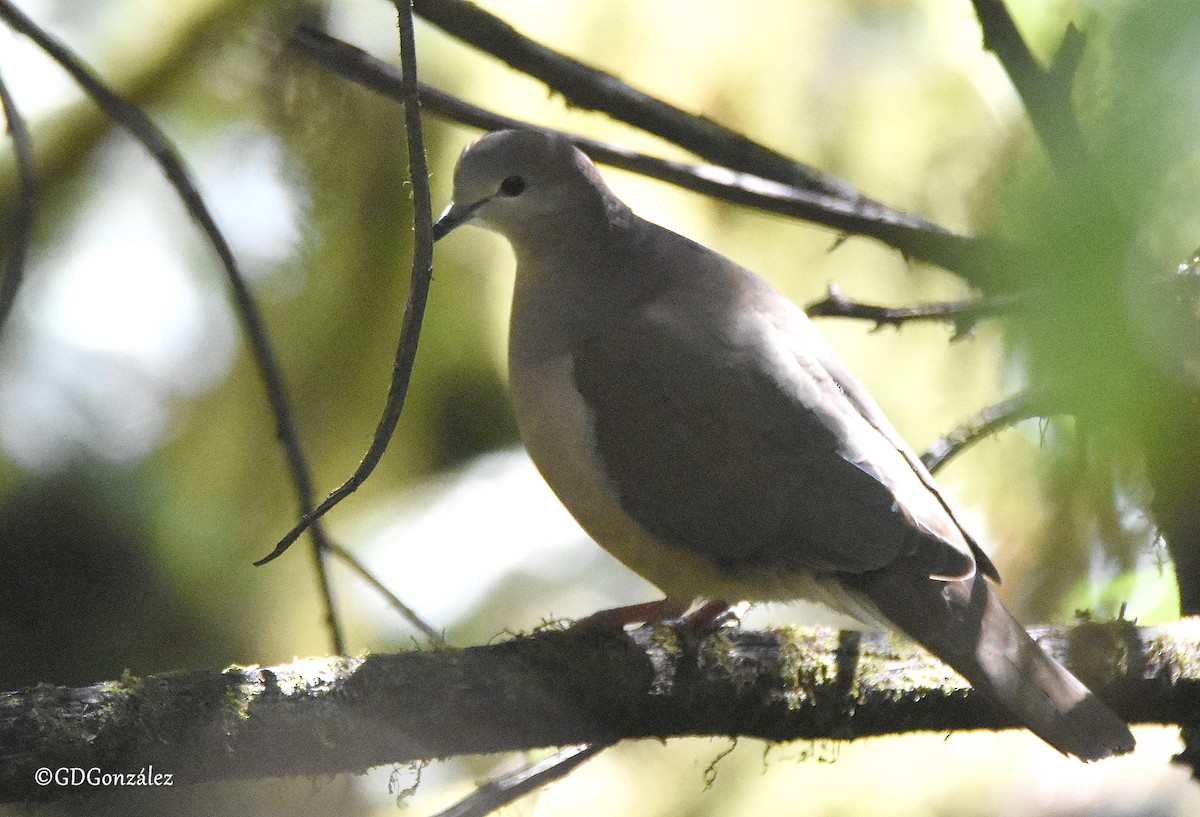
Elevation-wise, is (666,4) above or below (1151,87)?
above

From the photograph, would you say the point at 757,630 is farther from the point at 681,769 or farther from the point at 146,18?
the point at 146,18

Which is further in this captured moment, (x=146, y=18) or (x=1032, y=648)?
(x=146, y=18)

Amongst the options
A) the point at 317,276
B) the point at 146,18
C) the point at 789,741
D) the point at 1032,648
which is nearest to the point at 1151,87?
the point at 1032,648

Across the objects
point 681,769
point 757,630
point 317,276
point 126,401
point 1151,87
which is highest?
point 317,276

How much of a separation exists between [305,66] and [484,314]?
2.35 feet

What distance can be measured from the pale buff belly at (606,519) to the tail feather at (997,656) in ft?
0.39

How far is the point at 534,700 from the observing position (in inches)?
57.4

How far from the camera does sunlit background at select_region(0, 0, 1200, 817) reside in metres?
2.39

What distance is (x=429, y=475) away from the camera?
8.81 feet

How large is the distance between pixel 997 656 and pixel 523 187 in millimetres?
1105

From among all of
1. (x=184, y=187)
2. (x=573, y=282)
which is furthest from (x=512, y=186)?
(x=184, y=187)

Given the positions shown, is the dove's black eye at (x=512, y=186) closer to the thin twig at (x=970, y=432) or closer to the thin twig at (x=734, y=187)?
the thin twig at (x=734, y=187)

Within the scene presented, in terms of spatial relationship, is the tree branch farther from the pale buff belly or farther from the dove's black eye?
the pale buff belly

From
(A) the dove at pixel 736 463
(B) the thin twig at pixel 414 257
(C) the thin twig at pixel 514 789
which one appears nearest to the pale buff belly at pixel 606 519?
(A) the dove at pixel 736 463
